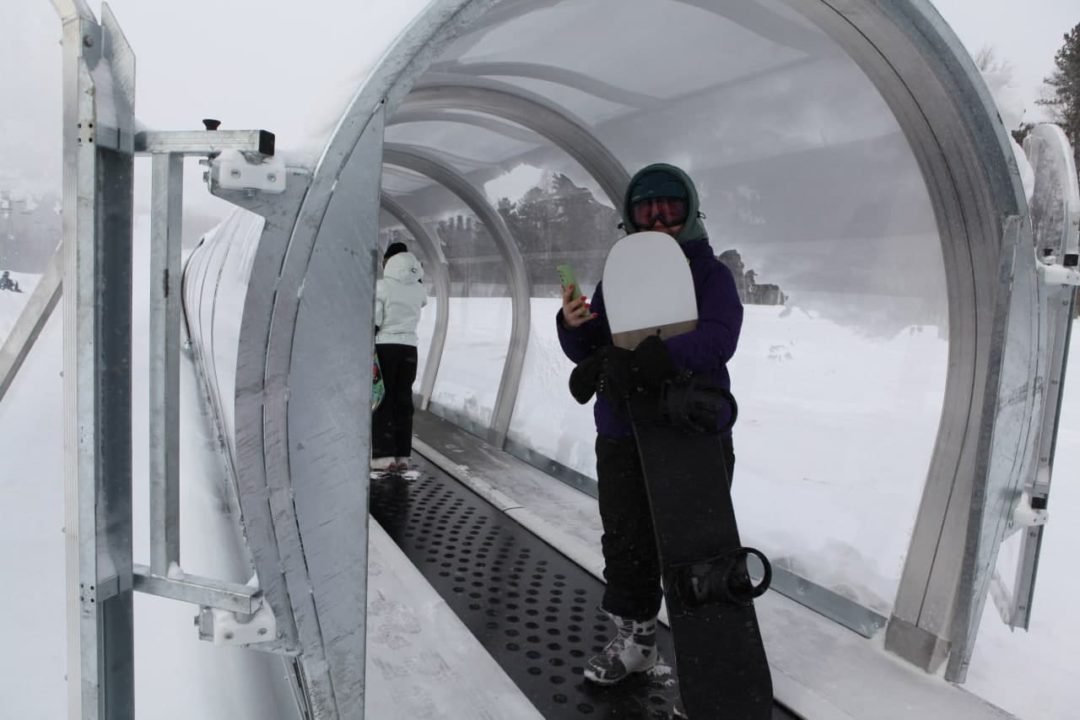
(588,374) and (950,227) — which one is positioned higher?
(950,227)

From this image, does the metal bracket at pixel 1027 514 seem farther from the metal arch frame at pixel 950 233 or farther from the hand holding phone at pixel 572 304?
the hand holding phone at pixel 572 304

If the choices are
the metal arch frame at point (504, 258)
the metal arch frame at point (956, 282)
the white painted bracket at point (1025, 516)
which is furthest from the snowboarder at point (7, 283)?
the metal arch frame at point (504, 258)

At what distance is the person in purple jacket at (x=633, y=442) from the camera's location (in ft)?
8.35

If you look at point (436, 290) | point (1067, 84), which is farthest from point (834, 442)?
point (1067, 84)

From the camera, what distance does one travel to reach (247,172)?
1.44 m

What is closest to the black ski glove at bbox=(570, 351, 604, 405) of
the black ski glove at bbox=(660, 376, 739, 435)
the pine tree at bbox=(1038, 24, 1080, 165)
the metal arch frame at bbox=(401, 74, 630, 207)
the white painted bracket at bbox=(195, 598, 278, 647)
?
the black ski glove at bbox=(660, 376, 739, 435)

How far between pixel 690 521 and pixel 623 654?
629mm

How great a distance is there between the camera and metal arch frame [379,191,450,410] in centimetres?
879

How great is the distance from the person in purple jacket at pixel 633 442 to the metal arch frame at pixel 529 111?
201 centimetres

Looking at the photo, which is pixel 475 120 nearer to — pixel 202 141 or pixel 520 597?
pixel 520 597

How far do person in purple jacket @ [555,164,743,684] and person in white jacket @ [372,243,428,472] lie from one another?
9.67ft

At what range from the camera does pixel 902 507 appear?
10.4 feet

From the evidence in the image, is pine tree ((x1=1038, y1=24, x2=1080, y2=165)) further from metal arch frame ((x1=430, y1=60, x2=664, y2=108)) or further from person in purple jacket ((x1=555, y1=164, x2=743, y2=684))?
person in purple jacket ((x1=555, y1=164, x2=743, y2=684))

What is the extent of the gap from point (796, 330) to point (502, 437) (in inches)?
146
